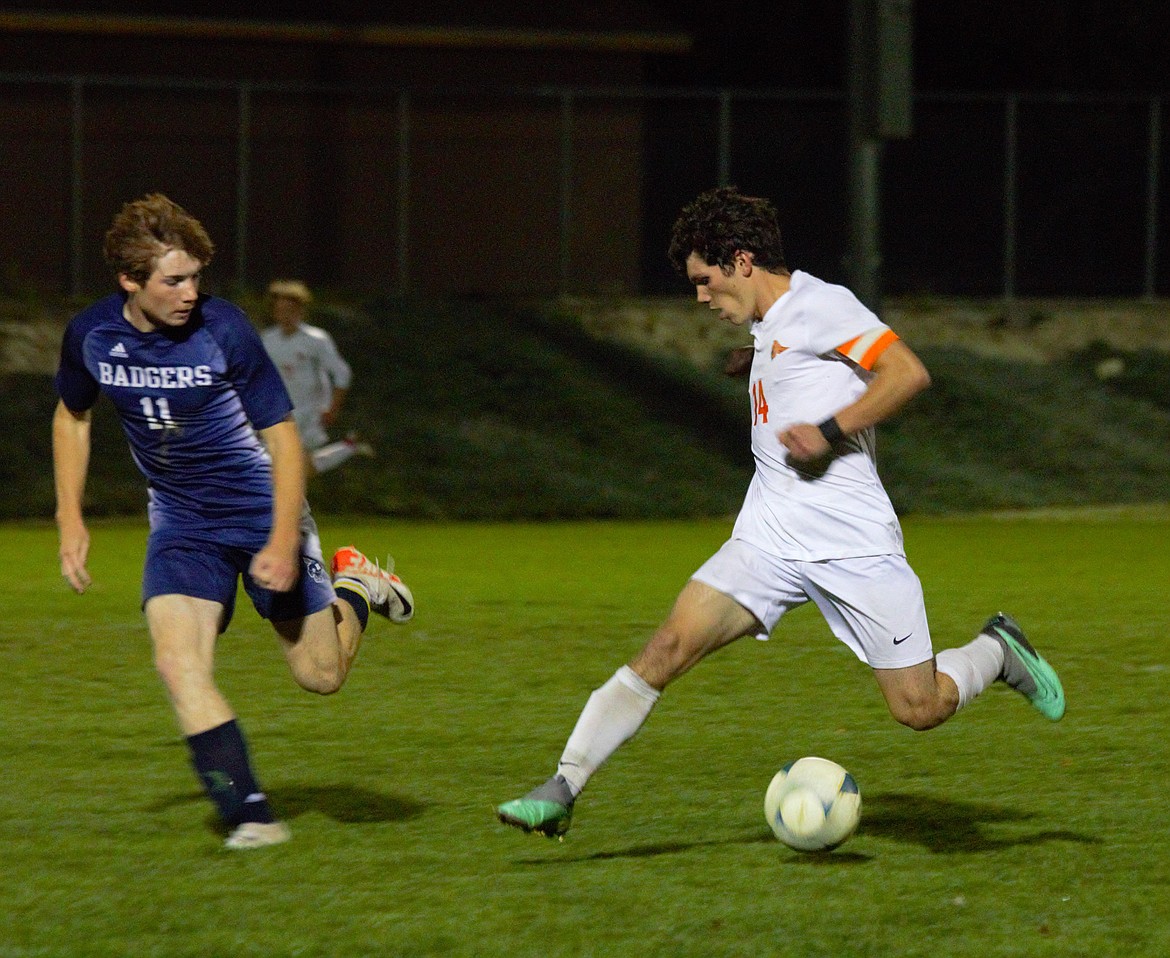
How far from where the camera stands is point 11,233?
21.2 meters

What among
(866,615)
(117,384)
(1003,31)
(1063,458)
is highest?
(1003,31)

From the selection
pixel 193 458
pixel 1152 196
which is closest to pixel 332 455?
pixel 193 458

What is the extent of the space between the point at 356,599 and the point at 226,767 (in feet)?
4.76

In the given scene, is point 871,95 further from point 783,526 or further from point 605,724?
point 605,724

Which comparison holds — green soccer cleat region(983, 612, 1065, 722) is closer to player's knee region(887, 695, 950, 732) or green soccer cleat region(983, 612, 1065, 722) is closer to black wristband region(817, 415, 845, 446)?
player's knee region(887, 695, 950, 732)

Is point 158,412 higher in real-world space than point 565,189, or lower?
lower

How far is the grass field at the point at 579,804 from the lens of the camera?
501 cm

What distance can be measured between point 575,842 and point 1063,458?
1380 centimetres

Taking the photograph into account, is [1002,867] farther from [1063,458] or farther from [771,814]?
[1063,458]

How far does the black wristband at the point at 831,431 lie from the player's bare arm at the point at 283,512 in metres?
1.43

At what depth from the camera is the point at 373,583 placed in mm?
7113

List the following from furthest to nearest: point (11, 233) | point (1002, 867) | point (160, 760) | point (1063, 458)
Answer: point (11, 233) < point (1063, 458) < point (160, 760) < point (1002, 867)

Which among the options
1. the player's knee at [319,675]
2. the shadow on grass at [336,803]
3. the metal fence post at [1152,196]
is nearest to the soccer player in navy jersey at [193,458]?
the player's knee at [319,675]

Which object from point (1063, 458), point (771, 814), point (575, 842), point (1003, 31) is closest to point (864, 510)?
point (771, 814)
